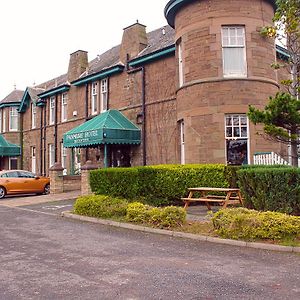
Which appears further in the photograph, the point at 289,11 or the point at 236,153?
the point at 236,153

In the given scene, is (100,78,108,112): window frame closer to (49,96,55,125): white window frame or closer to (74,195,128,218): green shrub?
(49,96,55,125): white window frame

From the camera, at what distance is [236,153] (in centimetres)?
1478

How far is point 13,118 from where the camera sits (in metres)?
33.6

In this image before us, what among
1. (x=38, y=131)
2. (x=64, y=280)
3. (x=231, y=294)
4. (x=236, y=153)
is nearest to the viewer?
(x=231, y=294)

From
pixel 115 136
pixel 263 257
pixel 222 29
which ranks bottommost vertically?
pixel 263 257

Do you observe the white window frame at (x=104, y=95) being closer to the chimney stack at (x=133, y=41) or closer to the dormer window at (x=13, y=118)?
the chimney stack at (x=133, y=41)

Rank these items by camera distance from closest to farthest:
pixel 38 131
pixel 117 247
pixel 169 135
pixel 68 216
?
pixel 117 247, pixel 68 216, pixel 169 135, pixel 38 131

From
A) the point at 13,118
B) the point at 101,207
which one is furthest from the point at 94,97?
the point at 101,207

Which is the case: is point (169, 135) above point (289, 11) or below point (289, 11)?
below

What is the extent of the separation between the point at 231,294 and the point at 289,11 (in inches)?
379

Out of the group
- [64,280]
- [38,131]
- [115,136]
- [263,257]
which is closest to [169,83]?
[115,136]

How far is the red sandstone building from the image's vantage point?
14.7 meters

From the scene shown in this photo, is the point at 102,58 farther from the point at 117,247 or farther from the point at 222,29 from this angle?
the point at 117,247

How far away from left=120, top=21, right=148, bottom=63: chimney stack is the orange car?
848 cm
